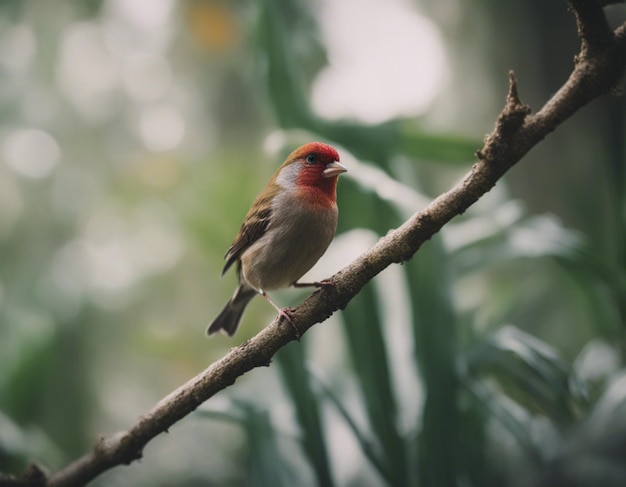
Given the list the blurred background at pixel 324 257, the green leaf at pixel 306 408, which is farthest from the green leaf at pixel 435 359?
the green leaf at pixel 306 408

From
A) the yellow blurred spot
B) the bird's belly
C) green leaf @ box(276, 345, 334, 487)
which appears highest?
the yellow blurred spot

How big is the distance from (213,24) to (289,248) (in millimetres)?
3315

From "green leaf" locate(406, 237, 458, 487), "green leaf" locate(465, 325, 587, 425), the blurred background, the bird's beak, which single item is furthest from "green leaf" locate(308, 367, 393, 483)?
the bird's beak

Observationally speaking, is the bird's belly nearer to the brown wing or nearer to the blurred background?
the brown wing

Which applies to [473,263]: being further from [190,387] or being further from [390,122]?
[190,387]

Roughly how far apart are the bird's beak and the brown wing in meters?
0.29

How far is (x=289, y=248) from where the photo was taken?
196 centimetres

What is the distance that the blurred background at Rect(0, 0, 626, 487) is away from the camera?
2.51 m

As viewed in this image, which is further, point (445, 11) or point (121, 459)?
point (445, 11)

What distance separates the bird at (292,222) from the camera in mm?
1921

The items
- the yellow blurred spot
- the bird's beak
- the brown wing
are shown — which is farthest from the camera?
the yellow blurred spot

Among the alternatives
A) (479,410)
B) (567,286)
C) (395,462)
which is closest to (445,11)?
(567,286)

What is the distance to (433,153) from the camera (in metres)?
2.65

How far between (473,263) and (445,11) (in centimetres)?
260
